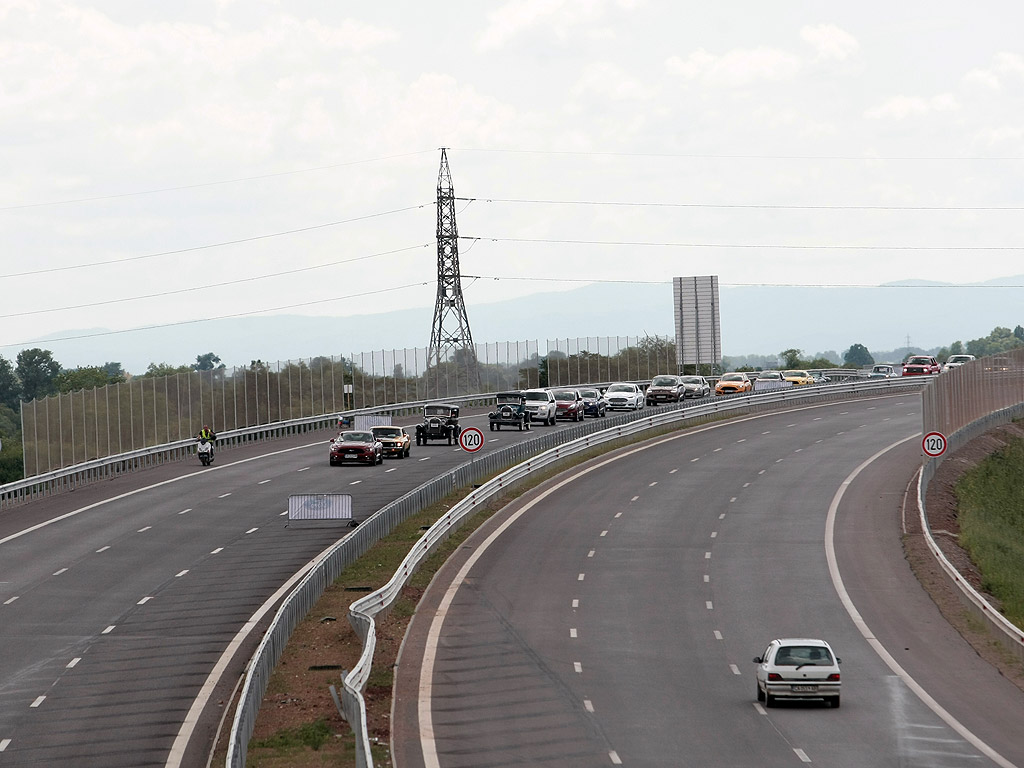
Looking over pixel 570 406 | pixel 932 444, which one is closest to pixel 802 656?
pixel 932 444

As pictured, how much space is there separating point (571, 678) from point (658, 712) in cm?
303

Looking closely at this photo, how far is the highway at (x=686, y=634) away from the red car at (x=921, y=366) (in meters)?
49.7

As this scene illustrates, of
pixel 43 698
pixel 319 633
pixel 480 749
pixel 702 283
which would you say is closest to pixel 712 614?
pixel 319 633

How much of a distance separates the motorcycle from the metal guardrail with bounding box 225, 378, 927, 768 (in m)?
13.1

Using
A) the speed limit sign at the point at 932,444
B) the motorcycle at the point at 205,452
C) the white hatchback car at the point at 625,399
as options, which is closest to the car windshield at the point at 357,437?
the motorcycle at the point at 205,452

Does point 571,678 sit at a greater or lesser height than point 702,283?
lesser

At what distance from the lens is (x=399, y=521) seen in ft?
146

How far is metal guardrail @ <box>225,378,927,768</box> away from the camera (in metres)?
22.4

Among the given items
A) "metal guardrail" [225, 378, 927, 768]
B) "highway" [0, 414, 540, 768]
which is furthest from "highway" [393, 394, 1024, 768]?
"highway" [0, 414, 540, 768]

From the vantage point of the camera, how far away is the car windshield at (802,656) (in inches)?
993

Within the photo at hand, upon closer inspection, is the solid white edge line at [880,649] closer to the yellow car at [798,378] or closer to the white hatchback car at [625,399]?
the white hatchback car at [625,399]

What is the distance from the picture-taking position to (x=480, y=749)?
2256 cm

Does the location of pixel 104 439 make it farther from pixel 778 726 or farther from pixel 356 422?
pixel 778 726

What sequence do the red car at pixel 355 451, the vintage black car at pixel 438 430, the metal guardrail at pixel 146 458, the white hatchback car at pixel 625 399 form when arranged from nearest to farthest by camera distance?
the metal guardrail at pixel 146 458 < the red car at pixel 355 451 < the vintage black car at pixel 438 430 < the white hatchback car at pixel 625 399
